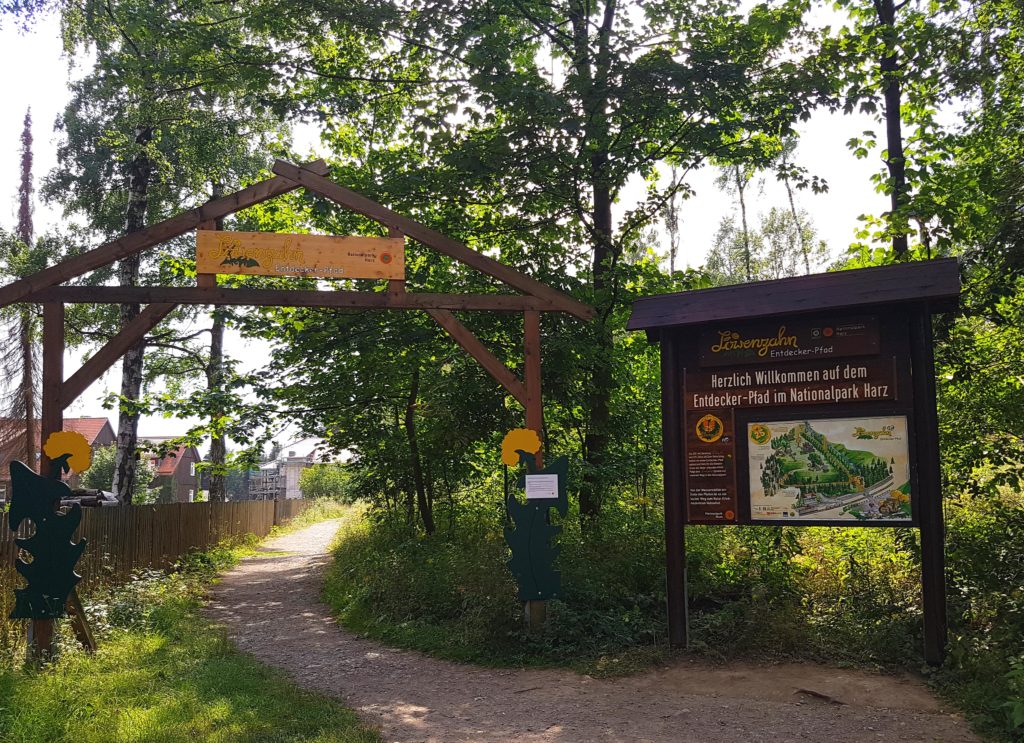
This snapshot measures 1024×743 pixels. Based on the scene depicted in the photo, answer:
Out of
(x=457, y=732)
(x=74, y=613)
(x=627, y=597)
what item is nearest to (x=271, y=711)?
(x=457, y=732)

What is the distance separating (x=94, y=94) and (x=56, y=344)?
1396 cm

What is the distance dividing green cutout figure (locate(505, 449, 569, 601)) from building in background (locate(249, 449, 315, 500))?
218 ft

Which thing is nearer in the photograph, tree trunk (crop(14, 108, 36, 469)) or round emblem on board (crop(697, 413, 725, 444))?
round emblem on board (crop(697, 413, 725, 444))

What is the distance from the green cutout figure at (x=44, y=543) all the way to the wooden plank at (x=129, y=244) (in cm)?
183

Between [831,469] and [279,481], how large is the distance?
8706cm

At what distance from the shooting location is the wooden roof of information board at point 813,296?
707cm

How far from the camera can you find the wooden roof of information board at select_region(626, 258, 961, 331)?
7.07m

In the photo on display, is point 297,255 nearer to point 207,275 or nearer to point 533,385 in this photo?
point 207,275

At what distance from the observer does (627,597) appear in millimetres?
9266

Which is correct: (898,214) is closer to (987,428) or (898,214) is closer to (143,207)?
(987,428)

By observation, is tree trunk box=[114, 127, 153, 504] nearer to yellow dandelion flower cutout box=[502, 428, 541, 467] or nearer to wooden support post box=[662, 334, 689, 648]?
yellow dandelion flower cutout box=[502, 428, 541, 467]

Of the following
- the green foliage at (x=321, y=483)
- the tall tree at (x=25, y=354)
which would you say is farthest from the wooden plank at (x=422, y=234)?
the green foliage at (x=321, y=483)

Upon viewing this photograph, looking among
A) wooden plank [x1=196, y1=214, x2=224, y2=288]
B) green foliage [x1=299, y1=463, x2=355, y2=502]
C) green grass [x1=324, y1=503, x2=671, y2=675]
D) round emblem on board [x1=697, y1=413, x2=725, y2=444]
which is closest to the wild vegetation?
green grass [x1=324, y1=503, x2=671, y2=675]

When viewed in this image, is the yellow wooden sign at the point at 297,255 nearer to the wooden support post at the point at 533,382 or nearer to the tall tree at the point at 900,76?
the wooden support post at the point at 533,382
